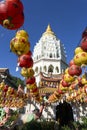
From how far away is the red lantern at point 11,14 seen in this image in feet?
18.3

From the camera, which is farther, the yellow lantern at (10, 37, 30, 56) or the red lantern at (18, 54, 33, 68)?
the red lantern at (18, 54, 33, 68)

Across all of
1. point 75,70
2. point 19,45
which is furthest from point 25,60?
point 75,70

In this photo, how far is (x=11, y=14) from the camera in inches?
221

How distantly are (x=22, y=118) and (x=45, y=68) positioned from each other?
56.2 m

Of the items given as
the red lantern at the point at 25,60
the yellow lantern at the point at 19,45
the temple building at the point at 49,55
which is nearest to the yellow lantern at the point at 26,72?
the red lantern at the point at 25,60

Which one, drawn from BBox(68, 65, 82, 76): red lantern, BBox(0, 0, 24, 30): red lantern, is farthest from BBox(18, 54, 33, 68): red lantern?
BBox(0, 0, 24, 30): red lantern

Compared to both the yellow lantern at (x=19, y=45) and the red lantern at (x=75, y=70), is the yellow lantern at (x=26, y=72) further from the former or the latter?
the yellow lantern at (x=19, y=45)

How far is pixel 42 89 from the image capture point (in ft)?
122

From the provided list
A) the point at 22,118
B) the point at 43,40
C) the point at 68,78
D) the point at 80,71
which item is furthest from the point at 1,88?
the point at 43,40

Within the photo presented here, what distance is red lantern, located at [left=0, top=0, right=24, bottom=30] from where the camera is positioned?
5586 mm

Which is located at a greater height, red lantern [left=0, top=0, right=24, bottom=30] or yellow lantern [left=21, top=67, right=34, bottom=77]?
yellow lantern [left=21, top=67, right=34, bottom=77]

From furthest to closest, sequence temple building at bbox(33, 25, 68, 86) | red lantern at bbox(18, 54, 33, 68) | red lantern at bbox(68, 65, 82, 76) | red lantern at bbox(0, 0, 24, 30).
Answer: temple building at bbox(33, 25, 68, 86) < red lantern at bbox(68, 65, 82, 76) < red lantern at bbox(18, 54, 33, 68) < red lantern at bbox(0, 0, 24, 30)

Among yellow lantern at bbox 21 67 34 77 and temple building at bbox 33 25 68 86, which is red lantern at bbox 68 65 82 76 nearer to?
yellow lantern at bbox 21 67 34 77

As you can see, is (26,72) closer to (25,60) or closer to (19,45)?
(25,60)
